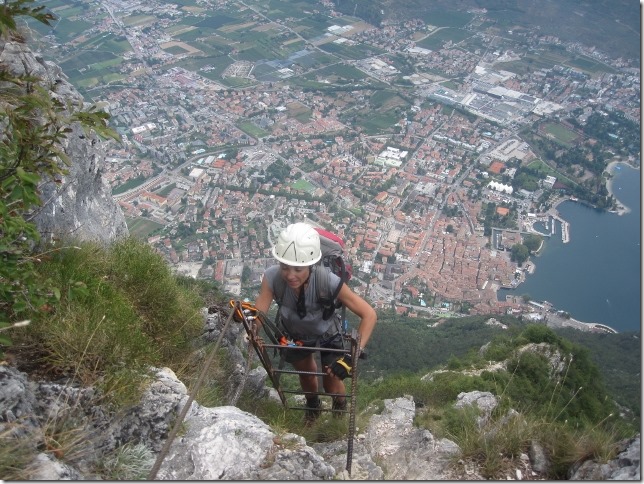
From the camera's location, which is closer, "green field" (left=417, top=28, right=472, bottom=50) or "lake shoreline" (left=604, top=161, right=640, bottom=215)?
"lake shoreline" (left=604, top=161, right=640, bottom=215)

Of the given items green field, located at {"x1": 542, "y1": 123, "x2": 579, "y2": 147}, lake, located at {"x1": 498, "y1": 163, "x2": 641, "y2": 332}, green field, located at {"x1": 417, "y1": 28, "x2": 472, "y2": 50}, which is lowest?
lake, located at {"x1": 498, "y1": 163, "x2": 641, "y2": 332}

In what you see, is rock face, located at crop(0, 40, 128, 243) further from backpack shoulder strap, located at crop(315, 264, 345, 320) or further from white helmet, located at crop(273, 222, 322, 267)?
backpack shoulder strap, located at crop(315, 264, 345, 320)

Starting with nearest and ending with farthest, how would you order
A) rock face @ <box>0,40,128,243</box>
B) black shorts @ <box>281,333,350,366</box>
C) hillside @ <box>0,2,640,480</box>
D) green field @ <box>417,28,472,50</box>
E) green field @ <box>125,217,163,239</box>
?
1. hillside @ <box>0,2,640,480</box>
2. black shorts @ <box>281,333,350,366</box>
3. rock face @ <box>0,40,128,243</box>
4. green field @ <box>125,217,163,239</box>
5. green field @ <box>417,28,472,50</box>

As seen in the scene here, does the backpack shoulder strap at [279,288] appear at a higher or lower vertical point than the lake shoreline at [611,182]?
higher

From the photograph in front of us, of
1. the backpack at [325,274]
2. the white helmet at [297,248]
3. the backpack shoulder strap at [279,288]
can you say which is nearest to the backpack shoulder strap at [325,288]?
the backpack at [325,274]

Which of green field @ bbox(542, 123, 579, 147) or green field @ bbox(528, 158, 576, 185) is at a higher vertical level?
green field @ bbox(542, 123, 579, 147)

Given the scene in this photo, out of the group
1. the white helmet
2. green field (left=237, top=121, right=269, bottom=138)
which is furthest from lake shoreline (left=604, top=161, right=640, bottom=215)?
the white helmet

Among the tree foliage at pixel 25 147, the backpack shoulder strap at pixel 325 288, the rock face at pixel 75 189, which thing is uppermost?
the tree foliage at pixel 25 147

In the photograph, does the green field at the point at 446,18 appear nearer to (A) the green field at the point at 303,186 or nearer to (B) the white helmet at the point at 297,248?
(A) the green field at the point at 303,186
